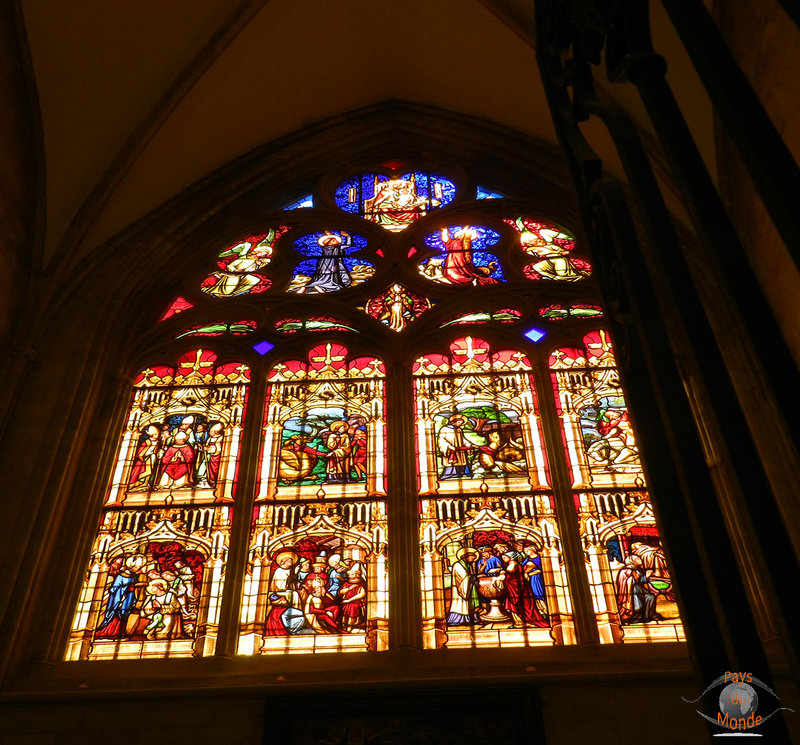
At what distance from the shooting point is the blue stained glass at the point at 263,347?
24.5 ft

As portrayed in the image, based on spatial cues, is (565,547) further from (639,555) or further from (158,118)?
(158,118)

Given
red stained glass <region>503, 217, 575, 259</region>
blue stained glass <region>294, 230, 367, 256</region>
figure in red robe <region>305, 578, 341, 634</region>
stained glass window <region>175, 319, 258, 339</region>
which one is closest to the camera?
figure in red robe <region>305, 578, 341, 634</region>

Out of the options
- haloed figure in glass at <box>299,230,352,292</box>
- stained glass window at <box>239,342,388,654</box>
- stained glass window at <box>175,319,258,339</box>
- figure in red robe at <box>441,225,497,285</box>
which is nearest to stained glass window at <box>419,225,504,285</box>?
figure in red robe at <box>441,225,497,285</box>

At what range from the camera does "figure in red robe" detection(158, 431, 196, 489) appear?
652cm

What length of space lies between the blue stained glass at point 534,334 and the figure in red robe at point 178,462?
9.76 feet

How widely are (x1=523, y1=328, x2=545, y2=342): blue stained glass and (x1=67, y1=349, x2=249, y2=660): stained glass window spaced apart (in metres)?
2.45

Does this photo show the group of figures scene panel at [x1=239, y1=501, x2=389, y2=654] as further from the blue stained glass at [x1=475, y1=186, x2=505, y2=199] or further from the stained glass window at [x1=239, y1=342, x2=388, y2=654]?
the blue stained glass at [x1=475, y1=186, x2=505, y2=199]

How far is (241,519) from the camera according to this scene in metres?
6.16

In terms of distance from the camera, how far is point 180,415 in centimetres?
704

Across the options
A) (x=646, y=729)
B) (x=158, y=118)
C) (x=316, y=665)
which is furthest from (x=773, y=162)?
(x=158, y=118)

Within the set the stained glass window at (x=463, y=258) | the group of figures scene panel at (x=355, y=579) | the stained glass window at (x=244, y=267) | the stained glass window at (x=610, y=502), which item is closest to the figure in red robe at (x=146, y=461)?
the group of figures scene panel at (x=355, y=579)

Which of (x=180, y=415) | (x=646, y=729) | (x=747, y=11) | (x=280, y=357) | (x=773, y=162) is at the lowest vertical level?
(x=646, y=729)

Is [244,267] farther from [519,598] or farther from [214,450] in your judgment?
[519,598]

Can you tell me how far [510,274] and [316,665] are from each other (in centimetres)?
416
